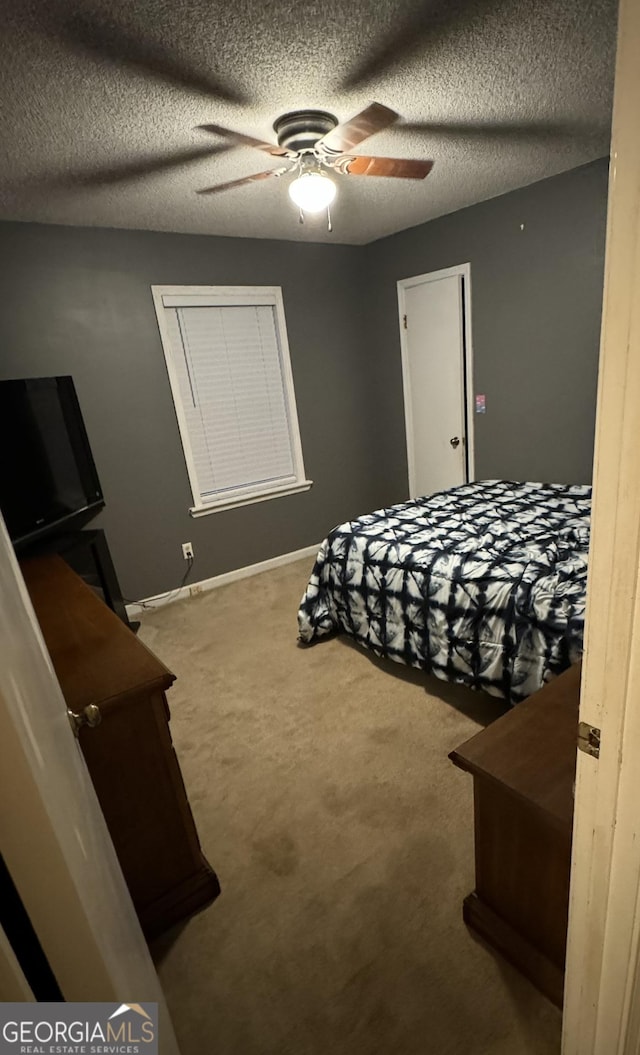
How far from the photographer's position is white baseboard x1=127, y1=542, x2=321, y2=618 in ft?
11.6

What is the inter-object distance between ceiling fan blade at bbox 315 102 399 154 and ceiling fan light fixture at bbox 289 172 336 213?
0.12 meters

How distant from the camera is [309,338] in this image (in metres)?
3.98

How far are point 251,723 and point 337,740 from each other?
432mm

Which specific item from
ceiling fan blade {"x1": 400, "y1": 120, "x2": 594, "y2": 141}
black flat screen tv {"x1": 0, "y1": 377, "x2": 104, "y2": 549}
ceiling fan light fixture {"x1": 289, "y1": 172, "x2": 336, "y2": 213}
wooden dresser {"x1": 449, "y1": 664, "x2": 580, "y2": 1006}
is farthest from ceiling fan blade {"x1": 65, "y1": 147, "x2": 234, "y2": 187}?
wooden dresser {"x1": 449, "y1": 664, "x2": 580, "y2": 1006}

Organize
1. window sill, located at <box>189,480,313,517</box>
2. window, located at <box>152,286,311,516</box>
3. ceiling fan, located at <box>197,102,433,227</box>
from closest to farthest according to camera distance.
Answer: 1. ceiling fan, located at <box>197,102,433,227</box>
2. window, located at <box>152,286,311,516</box>
3. window sill, located at <box>189,480,313,517</box>

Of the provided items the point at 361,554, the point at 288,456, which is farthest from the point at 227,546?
the point at 361,554

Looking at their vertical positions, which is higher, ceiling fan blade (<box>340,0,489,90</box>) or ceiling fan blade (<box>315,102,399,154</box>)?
ceiling fan blade (<box>340,0,489,90</box>)

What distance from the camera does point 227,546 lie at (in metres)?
3.87

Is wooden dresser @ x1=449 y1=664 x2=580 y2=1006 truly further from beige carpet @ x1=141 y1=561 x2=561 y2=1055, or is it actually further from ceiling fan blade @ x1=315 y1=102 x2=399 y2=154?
ceiling fan blade @ x1=315 y1=102 x2=399 y2=154

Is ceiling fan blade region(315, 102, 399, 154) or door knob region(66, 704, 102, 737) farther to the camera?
ceiling fan blade region(315, 102, 399, 154)

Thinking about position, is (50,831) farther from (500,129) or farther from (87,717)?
(500,129)

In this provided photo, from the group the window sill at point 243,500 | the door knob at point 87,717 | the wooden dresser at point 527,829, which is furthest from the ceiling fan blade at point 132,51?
the window sill at point 243,500

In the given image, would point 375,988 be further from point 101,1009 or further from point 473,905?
point 101,1009

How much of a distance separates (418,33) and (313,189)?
63 centimetres
